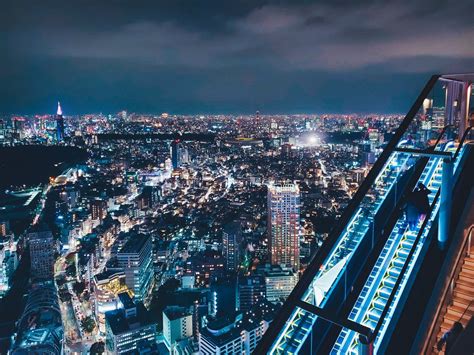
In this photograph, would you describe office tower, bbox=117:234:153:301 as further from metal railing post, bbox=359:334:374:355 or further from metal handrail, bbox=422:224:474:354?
metal railing post, bbox=359:334:374:355

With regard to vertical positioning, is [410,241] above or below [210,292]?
above

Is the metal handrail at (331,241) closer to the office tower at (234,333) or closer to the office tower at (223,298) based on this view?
the office tower at (234,333)

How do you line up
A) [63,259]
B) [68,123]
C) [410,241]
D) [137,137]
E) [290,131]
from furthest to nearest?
[137,137], [68,123], [290,131], [63,259], [410,241]

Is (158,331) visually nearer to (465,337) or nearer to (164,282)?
(164,282)

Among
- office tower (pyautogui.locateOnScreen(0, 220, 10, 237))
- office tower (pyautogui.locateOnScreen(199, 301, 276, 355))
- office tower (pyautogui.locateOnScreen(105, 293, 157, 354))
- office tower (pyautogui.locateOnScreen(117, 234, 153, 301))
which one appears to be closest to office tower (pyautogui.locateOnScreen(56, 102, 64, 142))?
office tower (pyautogui.locateOnScreen(0, 220, 10, 237))

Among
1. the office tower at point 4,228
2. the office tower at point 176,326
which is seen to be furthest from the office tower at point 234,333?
the office tower at point 4,228

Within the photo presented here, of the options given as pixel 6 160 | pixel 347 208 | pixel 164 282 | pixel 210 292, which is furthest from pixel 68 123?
pixel 347 208
